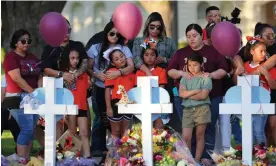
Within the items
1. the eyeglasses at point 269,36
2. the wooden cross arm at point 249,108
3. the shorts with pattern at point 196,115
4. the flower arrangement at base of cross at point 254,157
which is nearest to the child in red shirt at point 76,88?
the shorts with pattern at point 196,115

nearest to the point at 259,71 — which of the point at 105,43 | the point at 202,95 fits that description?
Answer: the point at 202,95

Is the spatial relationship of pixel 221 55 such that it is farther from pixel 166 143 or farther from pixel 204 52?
pixel 166 143

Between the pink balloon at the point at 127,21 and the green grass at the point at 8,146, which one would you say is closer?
the pink balloon at the point at 127,21

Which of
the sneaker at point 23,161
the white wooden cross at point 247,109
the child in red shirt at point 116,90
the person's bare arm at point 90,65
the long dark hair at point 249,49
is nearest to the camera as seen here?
the white wooden cross at point 247,109

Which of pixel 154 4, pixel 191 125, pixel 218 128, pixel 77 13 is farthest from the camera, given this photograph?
pixel 77 13

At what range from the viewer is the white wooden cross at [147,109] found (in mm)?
8961

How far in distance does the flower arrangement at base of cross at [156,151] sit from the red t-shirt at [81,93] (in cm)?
72

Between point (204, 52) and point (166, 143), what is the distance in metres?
1.23

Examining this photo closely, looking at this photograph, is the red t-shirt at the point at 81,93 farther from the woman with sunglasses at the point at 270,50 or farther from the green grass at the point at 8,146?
the woman with sunglasses at the point at 270,50

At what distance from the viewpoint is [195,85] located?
9602mm

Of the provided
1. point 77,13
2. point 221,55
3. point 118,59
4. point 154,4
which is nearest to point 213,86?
point 221,55

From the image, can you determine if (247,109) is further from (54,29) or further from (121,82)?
(54,29)

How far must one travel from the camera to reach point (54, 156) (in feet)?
29.8

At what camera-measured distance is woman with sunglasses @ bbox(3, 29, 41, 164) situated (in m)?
9.93
